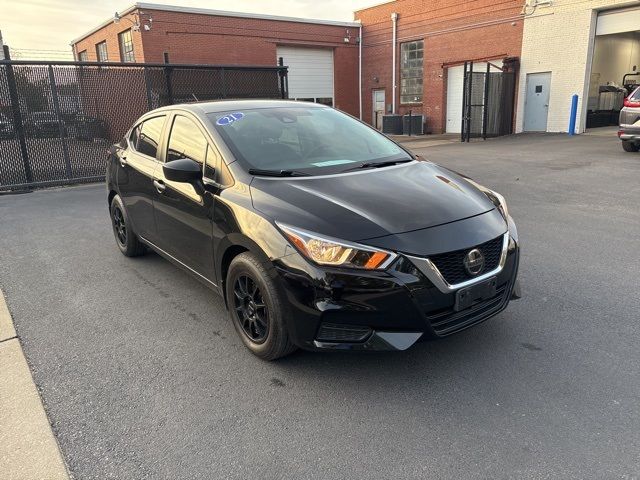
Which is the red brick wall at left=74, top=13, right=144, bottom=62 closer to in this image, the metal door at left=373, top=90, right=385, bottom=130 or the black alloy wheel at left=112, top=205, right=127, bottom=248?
the metal door at left=373, top=90, right=385, bottom=130

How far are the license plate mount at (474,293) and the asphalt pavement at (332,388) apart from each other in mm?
481

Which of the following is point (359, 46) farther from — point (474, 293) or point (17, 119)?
point (474, 293)

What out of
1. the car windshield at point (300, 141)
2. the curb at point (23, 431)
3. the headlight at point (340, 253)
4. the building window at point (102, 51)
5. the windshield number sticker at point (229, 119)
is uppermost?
the building window at point (102, 51)

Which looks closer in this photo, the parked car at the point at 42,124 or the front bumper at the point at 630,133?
the parked car at the point at 42,124

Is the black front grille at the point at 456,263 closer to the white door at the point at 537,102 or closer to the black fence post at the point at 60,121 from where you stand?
the black fence post at the point at 60,121

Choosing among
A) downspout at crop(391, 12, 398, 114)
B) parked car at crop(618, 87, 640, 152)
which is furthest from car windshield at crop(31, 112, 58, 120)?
downspout at crop(391, 12, 398, 114)

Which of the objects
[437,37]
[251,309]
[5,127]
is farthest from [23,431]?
[437,37]

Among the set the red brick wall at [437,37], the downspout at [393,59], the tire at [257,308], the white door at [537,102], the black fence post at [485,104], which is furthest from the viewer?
the downspout at [393,59]

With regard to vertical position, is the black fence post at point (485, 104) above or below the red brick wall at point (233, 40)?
below

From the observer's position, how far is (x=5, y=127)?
1020cm

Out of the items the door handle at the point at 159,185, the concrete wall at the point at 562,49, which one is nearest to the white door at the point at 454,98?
the concrete wall at the point at 562,49

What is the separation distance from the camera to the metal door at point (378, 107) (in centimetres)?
2902

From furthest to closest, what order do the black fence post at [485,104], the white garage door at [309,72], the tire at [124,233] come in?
the white garage door at [309,72] < the black fence post at [485,104] < the tire at [124,233]

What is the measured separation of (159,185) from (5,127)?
319 inches
